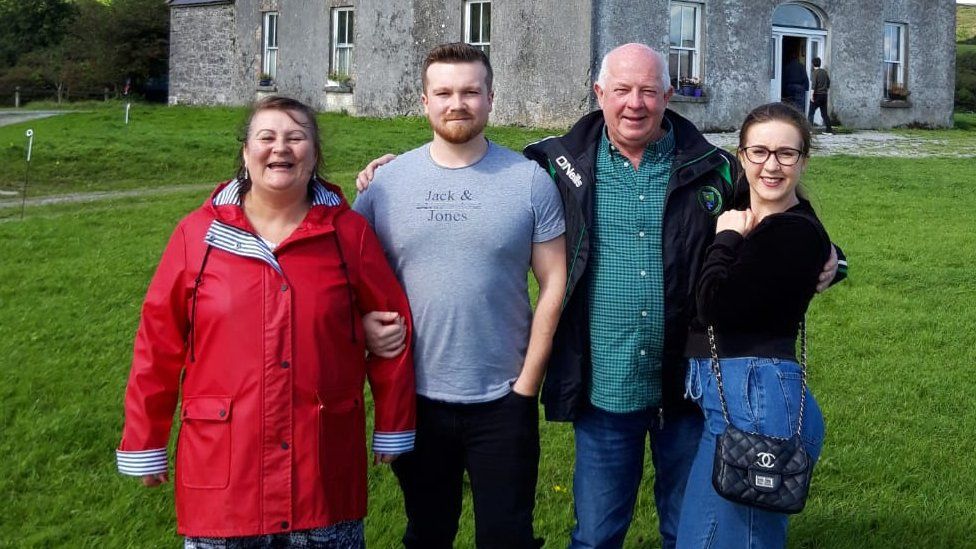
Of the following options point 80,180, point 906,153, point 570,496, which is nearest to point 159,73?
point 80,180

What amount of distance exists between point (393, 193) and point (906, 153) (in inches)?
628

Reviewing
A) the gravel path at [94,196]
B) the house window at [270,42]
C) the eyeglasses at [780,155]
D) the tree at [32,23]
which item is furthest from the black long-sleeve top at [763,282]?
the tree at [32,23]

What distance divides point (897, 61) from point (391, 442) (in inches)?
900

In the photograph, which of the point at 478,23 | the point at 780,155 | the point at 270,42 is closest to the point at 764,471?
the point at 780,155

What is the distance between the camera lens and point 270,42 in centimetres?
2584

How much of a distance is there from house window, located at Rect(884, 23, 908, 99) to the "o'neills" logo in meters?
21.8

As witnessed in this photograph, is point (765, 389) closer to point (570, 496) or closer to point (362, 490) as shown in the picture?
point (362, 490)

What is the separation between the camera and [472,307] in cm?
336

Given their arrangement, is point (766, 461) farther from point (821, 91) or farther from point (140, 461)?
point (821, 91)

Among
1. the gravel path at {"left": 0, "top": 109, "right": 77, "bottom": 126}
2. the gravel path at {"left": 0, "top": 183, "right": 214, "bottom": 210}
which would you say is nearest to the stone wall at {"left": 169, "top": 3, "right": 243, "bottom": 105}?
the gravel path at {"left": 0, "top": 109, "right": 77, "bottom": 126}

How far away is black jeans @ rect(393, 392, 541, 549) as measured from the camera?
3.42 metres

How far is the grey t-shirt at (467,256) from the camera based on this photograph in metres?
3.36

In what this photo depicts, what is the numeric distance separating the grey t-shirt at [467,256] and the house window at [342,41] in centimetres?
2069

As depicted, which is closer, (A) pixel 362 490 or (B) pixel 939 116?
(A) pixel 362 490
